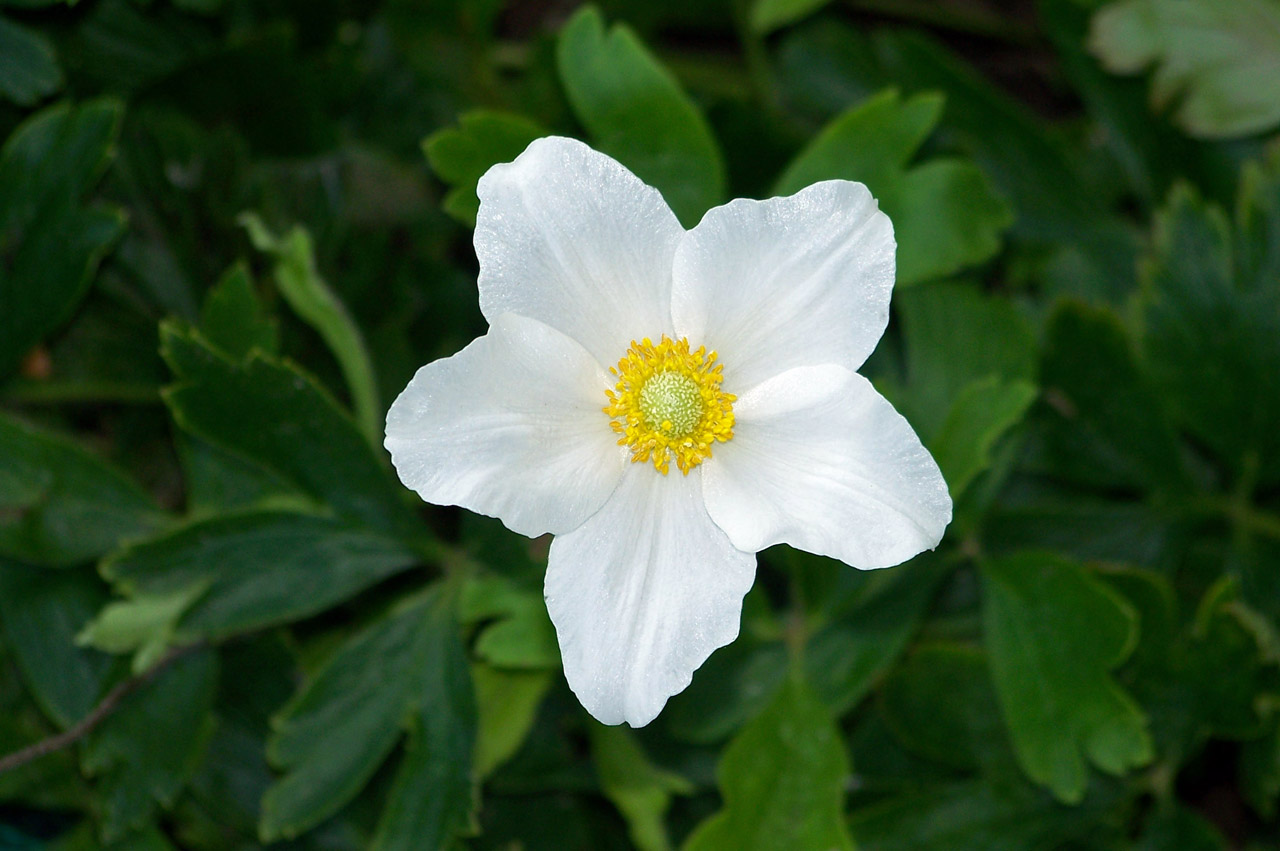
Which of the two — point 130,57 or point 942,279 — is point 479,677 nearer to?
point 942,279

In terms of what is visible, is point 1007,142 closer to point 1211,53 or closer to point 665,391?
point 1211,53

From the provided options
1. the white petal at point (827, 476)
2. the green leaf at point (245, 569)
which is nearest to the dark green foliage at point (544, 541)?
the green leaf at point (245, 569)

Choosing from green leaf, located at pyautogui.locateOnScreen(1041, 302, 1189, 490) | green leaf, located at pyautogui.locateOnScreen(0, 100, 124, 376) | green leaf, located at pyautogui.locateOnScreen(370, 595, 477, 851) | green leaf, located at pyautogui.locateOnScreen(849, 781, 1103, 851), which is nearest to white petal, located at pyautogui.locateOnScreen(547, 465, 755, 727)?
green leaf, located at pyautogui.locateOnScreen(370, 595, 477, 851)

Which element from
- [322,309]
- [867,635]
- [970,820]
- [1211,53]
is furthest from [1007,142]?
[322,309]

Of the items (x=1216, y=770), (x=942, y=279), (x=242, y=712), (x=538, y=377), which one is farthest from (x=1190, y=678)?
(x=242, y=712)

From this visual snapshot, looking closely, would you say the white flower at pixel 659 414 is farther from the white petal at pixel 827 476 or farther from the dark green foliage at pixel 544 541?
the dark green foliage at pixel 544 541

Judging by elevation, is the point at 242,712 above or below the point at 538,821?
above
